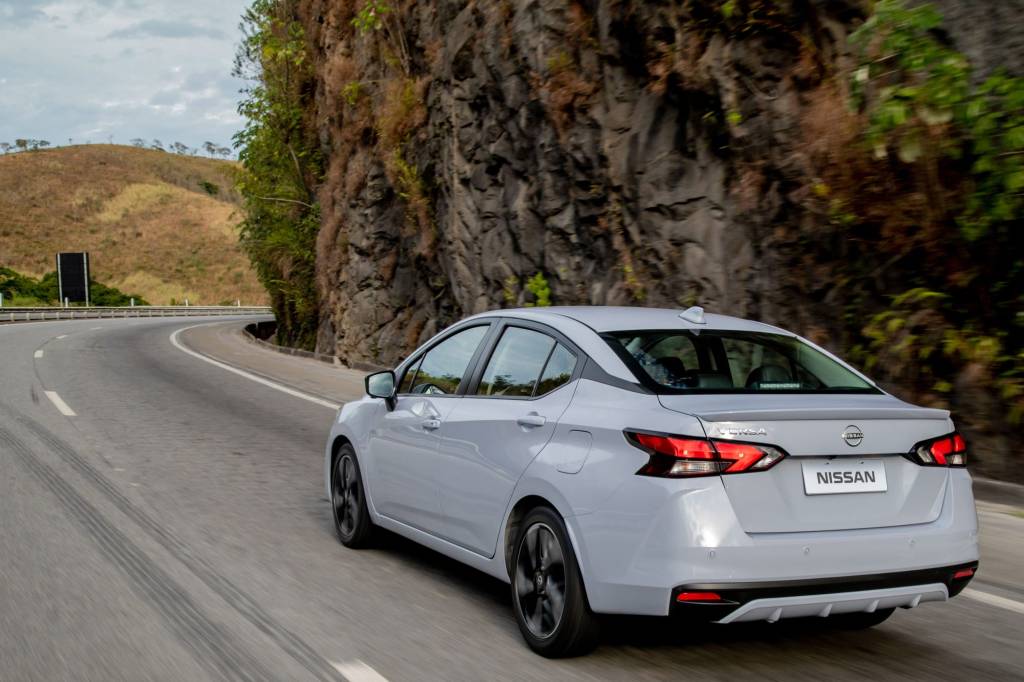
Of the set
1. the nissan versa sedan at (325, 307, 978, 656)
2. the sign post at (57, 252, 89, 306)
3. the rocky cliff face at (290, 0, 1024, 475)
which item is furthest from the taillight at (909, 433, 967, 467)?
the sign post at (57, 252, 89, 306)

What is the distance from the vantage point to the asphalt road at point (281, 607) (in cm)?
444

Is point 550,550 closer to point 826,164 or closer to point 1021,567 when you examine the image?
point 1021,567

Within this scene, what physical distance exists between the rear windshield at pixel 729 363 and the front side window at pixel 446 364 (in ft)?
3.77

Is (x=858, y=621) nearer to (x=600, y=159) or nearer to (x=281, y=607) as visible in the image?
(x=281, y=607)

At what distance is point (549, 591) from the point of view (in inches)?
181

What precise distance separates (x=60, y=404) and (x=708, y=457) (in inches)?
484

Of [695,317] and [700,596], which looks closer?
[700,596]

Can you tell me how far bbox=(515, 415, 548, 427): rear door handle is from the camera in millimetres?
4773

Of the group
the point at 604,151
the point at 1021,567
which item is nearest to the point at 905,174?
the point at 1021,567

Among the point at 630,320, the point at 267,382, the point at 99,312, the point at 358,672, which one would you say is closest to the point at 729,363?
the point at 630,320

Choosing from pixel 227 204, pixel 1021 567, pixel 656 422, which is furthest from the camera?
pixel 227 204

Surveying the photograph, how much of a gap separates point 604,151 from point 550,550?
10846 mm

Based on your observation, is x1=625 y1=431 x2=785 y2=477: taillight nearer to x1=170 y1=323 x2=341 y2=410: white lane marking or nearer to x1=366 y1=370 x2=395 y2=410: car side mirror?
x1=366 y1=370 x2=395 y2=410: car side mirror

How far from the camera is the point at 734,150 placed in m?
12.4
